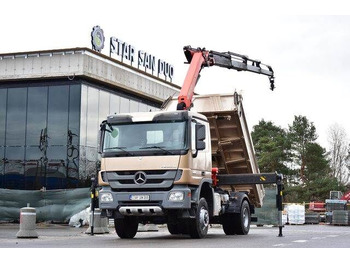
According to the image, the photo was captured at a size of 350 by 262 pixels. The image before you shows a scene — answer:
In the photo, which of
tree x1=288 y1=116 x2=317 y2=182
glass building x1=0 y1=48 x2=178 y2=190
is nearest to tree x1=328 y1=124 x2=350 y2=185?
tree x1=288 y1=116 x2=317 y2=182

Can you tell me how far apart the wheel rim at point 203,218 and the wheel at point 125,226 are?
1.81m

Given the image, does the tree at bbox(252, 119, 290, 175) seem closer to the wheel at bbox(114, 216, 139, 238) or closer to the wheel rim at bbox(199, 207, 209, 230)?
the wheel at bbox(114, 216, 139, 238)

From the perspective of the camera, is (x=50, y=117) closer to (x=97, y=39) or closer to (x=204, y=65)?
(x=97, y=39)

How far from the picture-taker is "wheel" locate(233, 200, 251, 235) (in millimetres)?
18266

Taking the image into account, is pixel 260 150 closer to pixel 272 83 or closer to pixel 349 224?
pixel 349 224

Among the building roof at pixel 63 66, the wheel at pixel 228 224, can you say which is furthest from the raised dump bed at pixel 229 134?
the building roof at pixel 63 66

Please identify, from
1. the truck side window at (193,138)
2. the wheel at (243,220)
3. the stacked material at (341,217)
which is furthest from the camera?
the stacked material at (341,217)

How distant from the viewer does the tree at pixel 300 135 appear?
2719 inches

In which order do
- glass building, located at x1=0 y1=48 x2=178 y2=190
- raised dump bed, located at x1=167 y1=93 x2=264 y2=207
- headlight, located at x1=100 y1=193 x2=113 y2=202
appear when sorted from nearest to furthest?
headlight, located at x1=100 y1=193 x2=113 y2=202, raised dump bed, located at x1=167 y1=93 x2=264 y2=207, glass building, located at x1=0 y1=48 x2=178 y2=190

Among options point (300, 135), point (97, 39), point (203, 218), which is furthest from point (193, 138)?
point (300, 135)

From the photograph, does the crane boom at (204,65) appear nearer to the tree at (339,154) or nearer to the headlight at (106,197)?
the headlight at (106,197)

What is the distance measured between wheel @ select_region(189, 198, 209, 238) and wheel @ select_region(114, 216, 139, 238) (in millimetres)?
1692

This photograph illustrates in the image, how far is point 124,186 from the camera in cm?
1498

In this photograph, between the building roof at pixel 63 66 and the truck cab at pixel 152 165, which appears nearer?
the truck cab at pixel 152 165
